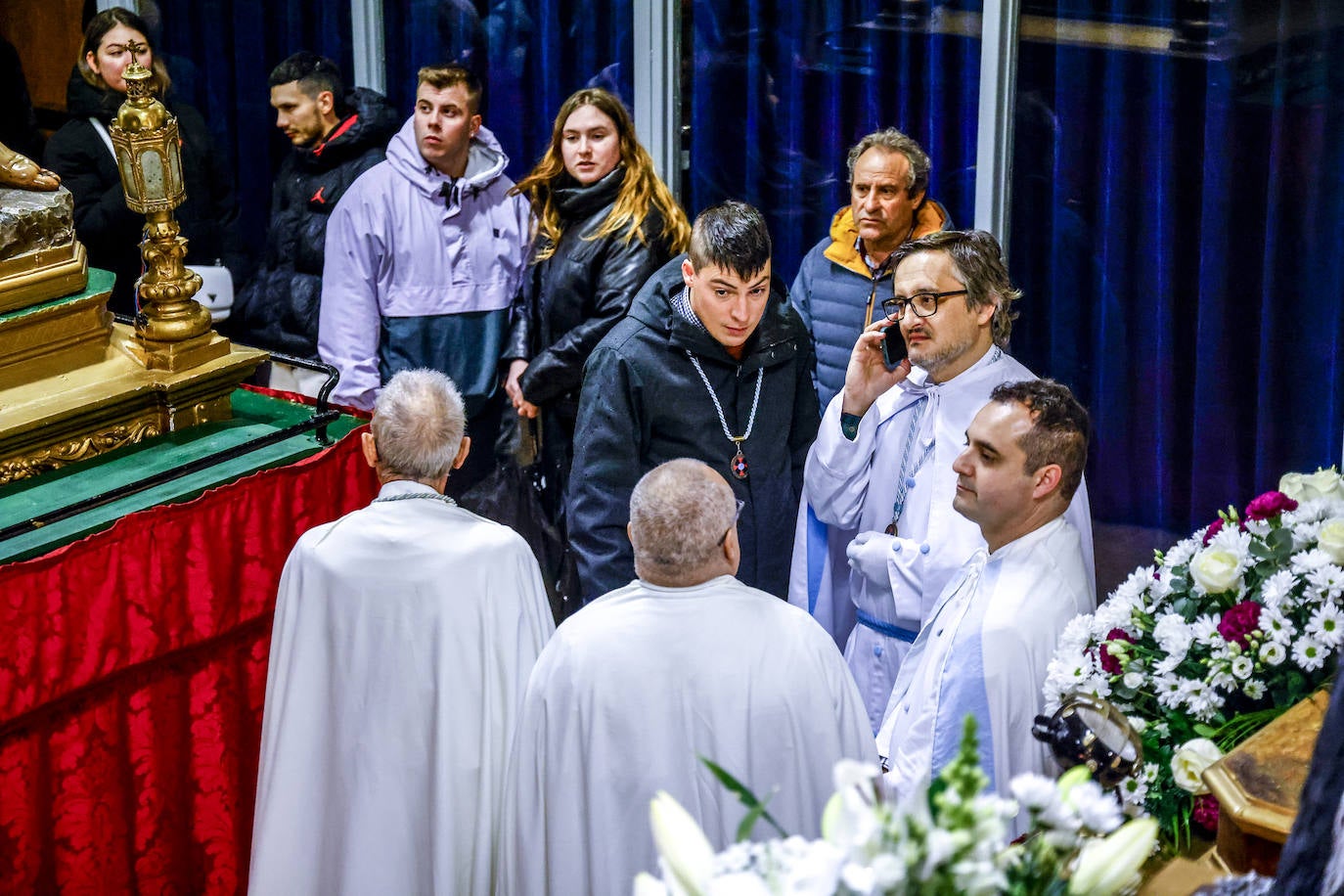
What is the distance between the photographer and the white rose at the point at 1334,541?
271cm

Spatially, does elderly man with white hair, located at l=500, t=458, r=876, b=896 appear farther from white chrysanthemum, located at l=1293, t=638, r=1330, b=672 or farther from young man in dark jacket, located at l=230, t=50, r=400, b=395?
young man in dark jacket, located at l=230, t=50, r=400, b=395

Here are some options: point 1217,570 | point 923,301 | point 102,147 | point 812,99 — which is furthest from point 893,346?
point 102,147

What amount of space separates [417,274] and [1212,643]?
11.0 feet

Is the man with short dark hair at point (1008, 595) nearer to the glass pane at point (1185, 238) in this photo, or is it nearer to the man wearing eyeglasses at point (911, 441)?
the man wearing eyeglasses at point (911, 441)

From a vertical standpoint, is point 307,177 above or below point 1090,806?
→ above

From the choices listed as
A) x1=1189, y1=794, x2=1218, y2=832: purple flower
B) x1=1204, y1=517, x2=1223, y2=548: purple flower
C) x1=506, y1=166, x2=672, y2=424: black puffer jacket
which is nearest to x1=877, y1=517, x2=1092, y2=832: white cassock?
x1=1204, y1=517, x2=1223, y2=548: purple flower

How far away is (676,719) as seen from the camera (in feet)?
9.70

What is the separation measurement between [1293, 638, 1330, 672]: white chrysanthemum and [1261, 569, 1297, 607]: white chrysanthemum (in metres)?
0.08

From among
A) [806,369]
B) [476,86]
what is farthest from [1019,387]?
[476,86]

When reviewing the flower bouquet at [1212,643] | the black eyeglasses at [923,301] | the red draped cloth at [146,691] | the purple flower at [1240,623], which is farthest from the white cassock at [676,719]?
the red draped cloth at [146,691]

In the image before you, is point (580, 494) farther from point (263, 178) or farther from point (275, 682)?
point (263, 178)

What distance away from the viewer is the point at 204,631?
405cm

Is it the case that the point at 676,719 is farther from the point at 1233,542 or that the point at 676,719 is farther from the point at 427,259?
the point at 427,259

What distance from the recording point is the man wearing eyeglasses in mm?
3717
